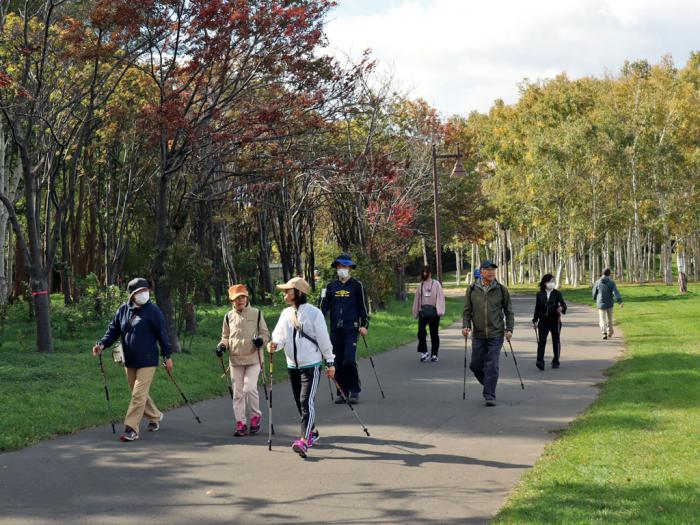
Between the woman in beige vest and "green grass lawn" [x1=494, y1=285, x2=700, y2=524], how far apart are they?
123 inches

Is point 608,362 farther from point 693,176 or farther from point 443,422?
point 693,176

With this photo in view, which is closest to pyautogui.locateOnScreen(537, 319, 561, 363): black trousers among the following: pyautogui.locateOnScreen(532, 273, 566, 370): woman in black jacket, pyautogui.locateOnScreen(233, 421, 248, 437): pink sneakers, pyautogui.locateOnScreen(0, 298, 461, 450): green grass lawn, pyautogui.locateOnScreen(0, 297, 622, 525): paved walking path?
pyautogui.locateOnScreen(532, 273, 566, 370): woman in black jacket

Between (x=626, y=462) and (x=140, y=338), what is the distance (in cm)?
491

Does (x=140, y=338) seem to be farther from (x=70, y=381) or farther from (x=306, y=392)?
(x=70, y=381)

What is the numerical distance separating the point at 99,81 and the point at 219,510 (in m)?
13.5

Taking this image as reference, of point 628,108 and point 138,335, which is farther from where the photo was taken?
point 628,108

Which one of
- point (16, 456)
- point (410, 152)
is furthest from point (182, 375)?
point (410, 152)

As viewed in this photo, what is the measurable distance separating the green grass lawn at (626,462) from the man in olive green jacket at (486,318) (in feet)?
4.69

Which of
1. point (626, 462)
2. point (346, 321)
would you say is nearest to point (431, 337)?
point (346, 321)

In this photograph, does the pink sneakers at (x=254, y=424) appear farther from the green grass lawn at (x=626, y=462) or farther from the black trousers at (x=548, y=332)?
the black trousers at (x=548, y=332)

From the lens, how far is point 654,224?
54.1 m

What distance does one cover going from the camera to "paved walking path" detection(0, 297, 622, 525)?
625cm

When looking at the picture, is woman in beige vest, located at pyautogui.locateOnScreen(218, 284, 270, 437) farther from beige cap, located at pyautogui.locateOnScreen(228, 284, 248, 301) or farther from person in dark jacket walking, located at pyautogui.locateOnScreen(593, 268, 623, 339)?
person in dark jacket walking, located at pyautogui.locateOnScreen(593, 268, 623, 339)

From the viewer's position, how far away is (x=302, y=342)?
28.5 feet
